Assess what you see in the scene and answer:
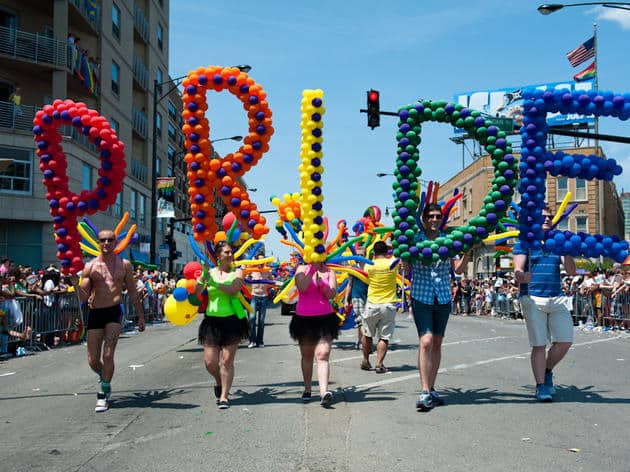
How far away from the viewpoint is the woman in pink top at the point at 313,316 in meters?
6.74

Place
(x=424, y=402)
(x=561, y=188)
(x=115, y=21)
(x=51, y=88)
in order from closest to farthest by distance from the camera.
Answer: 1. (x=424, y=402)
2. (x=51, y=88)
3. (x=115, y=21)
4. (x=561, y=188)

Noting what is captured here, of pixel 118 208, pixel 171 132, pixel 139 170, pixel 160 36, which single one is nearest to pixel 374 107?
pixel 118 208

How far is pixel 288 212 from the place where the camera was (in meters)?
8.69

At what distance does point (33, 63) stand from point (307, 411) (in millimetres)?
24512

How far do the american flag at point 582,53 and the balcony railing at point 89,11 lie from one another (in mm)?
27150

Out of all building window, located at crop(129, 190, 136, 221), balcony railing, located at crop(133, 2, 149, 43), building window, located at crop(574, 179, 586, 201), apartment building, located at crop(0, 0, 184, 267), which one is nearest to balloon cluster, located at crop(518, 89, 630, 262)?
apartment building, located at crop(0, 0, 184, 267)

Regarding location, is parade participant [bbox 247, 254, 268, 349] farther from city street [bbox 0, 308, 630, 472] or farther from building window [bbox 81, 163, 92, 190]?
building window [bbox 81, 163, 92, 190]

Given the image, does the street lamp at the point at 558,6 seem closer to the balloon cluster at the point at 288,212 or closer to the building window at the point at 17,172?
the balloon cluster at the point at 288,212

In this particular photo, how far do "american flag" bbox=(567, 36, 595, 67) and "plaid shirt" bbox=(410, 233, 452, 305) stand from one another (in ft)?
120

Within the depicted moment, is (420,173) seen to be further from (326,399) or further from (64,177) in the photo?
(64,177)

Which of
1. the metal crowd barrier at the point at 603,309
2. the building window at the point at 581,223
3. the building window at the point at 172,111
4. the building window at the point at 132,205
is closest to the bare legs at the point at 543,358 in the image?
the metal crowd barrier at the point at 603,309

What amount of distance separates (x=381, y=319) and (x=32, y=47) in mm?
23228

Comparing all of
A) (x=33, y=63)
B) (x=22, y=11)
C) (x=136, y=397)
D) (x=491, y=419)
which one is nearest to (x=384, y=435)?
(x=491, y=419)

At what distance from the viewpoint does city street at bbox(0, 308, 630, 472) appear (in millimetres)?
4645
